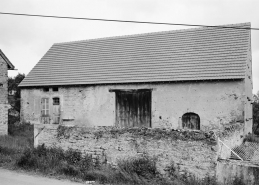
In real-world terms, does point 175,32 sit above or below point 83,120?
above

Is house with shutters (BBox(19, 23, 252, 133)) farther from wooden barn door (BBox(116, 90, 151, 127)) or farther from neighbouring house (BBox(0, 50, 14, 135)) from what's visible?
neighbouring house (BBox(0, 50, 14, 135))

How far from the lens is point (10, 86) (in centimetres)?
2959

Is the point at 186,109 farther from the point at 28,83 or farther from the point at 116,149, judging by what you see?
the point at 28,83

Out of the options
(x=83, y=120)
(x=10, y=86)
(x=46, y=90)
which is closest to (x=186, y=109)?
(x=83, y=120)

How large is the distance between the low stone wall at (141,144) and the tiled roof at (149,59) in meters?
7.19

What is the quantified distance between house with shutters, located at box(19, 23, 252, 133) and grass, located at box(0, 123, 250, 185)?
724 cm

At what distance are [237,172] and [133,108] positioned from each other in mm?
10367

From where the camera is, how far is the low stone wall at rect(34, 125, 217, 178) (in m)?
8.65

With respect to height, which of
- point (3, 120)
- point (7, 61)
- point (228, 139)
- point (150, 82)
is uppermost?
point (7, 61)

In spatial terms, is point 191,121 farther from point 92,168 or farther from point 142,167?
point 92,168

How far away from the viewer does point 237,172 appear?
8.08 meters

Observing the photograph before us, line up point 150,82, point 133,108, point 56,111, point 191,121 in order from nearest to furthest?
1. point 191,121
2. point 150,82
3. point 133,108
4. point 56,111

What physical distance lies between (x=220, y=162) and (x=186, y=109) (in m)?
7.87

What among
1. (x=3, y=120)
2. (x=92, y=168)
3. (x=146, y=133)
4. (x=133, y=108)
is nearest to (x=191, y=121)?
(x=133, y=108)
